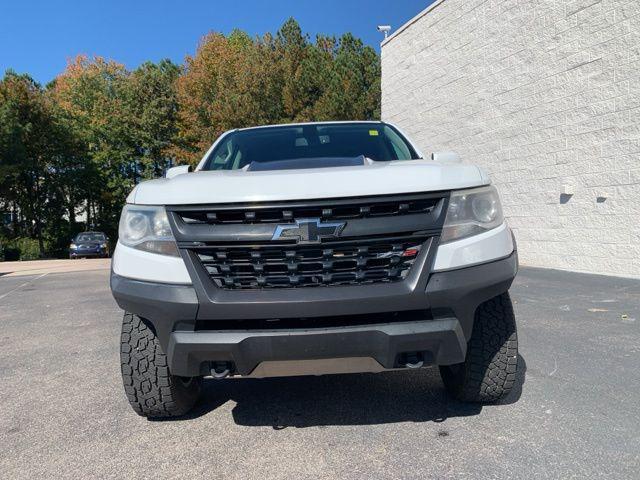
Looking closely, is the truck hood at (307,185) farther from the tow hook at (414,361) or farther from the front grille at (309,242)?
the tow hook at (414,361)

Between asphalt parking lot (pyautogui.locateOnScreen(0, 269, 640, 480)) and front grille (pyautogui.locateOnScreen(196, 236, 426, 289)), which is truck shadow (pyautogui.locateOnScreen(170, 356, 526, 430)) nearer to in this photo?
asphalt parking lot (pyautogui.locateOnScreen(0, 269, 640, 480))

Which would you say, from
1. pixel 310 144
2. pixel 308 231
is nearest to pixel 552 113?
pixel 310 144

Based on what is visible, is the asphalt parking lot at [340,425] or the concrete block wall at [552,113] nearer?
the asphalt parking lot at [340,425]

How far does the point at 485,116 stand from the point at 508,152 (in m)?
1.24

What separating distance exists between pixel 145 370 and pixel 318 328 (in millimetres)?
1011

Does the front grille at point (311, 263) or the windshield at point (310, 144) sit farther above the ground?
the windshield at point (310, 144)

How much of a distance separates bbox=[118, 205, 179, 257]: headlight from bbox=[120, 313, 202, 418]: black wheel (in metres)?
0.45

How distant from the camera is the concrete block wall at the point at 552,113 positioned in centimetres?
839

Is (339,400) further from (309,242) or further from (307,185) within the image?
(307,185)

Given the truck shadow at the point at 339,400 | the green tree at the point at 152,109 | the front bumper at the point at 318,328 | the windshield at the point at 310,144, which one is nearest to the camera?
the front bumper at the point at 318,328

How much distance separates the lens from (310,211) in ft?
7.89

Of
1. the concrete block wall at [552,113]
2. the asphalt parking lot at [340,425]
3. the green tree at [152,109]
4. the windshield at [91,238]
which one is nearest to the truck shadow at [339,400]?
the asphalt parking lot at [340,425]

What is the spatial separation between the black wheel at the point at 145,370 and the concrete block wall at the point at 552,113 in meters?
7.93

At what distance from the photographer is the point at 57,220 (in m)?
37.8
